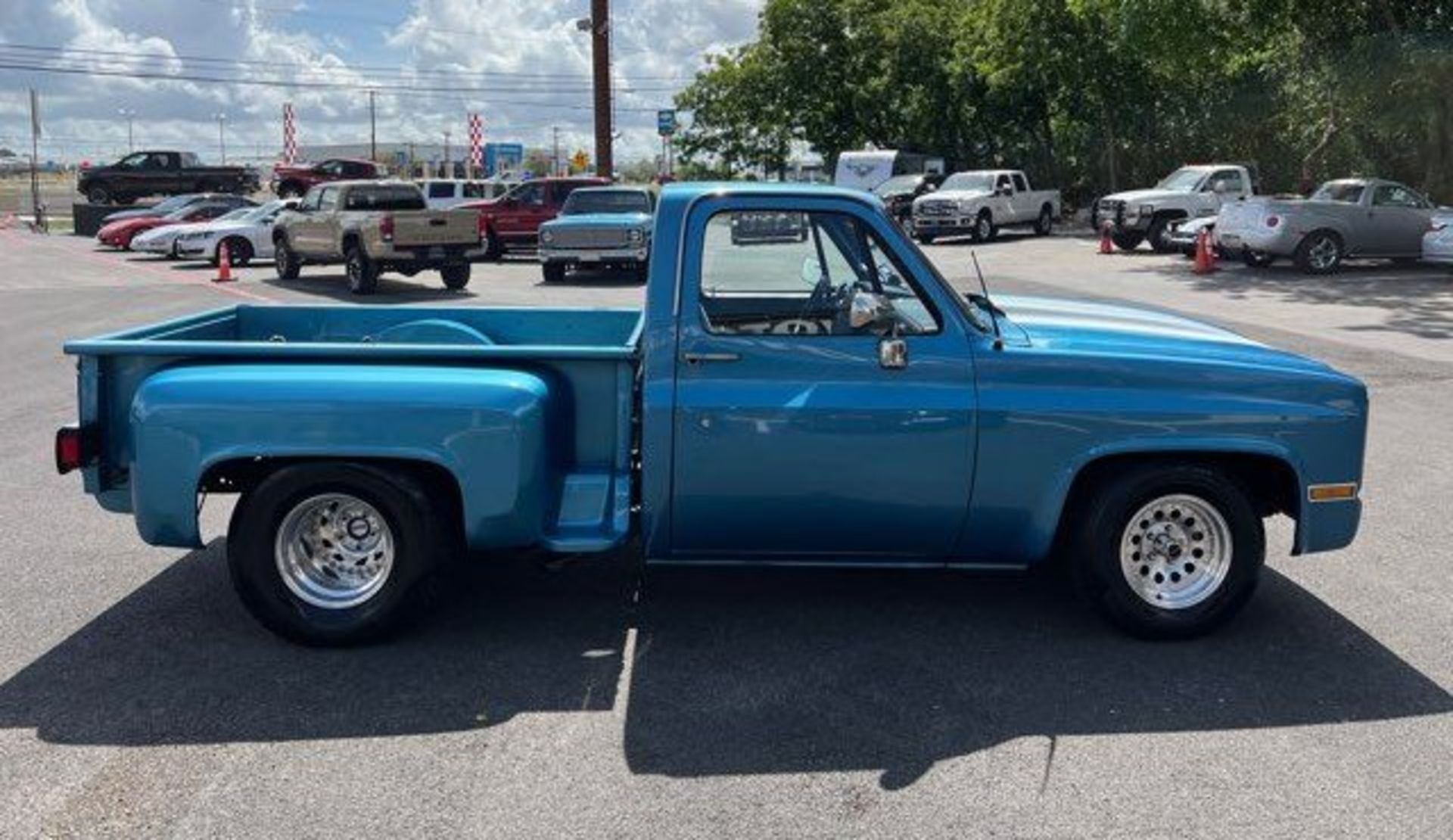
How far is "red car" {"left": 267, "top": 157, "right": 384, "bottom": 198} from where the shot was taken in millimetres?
44125

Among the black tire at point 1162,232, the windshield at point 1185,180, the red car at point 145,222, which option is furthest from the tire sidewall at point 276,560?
the red car at point 145,222

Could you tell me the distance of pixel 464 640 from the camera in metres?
5.14

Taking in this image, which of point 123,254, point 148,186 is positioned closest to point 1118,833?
point 123,254

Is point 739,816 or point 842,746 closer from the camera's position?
point 739,816

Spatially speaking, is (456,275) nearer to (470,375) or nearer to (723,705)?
(470,375)

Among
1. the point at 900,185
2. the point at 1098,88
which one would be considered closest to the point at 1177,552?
the point at 1098,88

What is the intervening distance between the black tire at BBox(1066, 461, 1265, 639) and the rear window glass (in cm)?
1827

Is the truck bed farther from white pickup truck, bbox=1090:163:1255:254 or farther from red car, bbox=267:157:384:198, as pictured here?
red car, bbox=267:157:384:198

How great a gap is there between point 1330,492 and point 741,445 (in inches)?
90.5

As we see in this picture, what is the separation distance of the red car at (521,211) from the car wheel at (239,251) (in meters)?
4.63

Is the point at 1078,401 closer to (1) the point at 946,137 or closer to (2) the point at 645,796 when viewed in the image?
(2) the point at 645,796

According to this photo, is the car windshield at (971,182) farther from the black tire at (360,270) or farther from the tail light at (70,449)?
the tail light at (70,449)

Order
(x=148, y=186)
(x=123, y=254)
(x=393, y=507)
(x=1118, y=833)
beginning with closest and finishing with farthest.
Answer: (x=1118, y=833), (x=393, y=507), (x=123, y=254), (x=148, y=186)

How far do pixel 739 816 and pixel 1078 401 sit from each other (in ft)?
6.84
